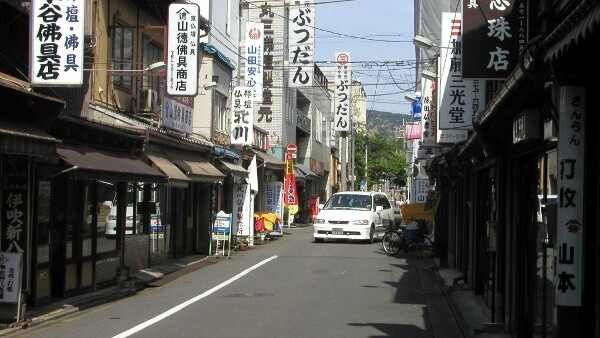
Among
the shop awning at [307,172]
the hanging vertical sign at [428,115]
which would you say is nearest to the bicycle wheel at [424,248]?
the hanging vertical sign at [428,115]

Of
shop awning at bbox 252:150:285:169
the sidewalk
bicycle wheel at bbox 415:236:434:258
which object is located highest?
shop awning at bbox 252:150:285:169

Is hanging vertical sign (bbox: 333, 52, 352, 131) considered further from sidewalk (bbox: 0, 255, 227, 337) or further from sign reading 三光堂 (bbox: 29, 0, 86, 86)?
sign reading 三光堂 (bbox: 29, 0, 86, 86)

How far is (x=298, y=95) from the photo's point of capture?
53.8 meters

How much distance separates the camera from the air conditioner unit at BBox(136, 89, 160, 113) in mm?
20812

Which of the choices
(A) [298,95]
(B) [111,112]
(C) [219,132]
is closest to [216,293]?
(B) [111,112]

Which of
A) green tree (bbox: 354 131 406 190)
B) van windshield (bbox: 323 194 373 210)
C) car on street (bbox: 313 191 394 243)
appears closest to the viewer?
car on street (bbox: 313 191 394 243)

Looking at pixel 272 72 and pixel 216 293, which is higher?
pixel 272 72

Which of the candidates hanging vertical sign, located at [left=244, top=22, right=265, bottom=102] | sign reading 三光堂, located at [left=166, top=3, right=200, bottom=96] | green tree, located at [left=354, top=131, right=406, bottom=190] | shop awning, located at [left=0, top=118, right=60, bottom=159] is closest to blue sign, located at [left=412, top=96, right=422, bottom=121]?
hanging vertical sign, located at [left=244, top=22, right=265, bottom=102]

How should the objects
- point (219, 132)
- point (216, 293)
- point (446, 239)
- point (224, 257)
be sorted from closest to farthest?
point (216, 293), point (446, 239), point (224, 257), point (219, 132)

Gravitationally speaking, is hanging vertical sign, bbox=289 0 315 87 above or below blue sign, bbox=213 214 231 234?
above

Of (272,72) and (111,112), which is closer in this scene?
(111,112)

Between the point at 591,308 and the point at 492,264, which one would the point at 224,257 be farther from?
the point at 591,308

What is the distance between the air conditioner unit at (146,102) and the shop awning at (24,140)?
8.78 m

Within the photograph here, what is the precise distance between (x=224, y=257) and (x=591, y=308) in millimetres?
18844
